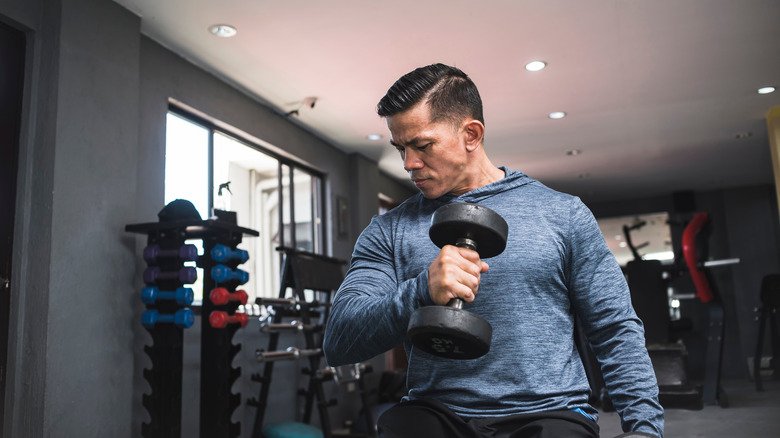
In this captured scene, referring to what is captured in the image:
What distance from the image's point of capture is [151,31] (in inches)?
157

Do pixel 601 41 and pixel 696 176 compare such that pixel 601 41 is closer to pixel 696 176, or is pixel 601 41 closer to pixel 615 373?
pixel 615 373

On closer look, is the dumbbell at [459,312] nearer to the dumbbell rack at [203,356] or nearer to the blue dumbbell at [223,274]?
the dumbbell rack at [203,356]

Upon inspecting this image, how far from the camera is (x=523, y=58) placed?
4.62 m

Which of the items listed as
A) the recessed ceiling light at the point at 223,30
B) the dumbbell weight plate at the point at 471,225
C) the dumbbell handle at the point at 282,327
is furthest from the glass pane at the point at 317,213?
the dumbbell weight plate at the point at 471,225

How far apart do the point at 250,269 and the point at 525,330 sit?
4176 mm

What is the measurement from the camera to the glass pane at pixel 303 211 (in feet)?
19.8

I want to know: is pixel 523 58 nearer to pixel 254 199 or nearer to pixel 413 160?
pixel 254 199

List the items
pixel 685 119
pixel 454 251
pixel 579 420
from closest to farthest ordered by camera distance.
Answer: pixel 454 251, pixel 579 420, pixel 685 119

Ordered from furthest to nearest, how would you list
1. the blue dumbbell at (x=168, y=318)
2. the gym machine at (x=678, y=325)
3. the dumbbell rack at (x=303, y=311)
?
1. the gym machine at (x=678, y=325)
2. the dumbbell rack at (x=303, y=311)
3. the blue dumbbell at (x=168, y=318)

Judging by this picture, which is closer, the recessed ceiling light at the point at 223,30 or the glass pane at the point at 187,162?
the recessed ceiling light at the point at 223,30

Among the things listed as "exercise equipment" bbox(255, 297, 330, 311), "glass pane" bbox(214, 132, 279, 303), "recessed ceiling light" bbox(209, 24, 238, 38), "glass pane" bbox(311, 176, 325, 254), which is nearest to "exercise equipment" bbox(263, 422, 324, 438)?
"exercise equipment" bbox(255, 297, 330, 311)

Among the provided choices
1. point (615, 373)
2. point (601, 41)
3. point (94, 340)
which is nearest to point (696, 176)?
point (601, 41)

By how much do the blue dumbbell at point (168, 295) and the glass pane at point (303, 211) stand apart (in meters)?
2.53

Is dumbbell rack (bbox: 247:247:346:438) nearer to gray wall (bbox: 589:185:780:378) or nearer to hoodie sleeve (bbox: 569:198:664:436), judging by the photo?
hoodie sleeve (bbox: 569:198:664:436)
